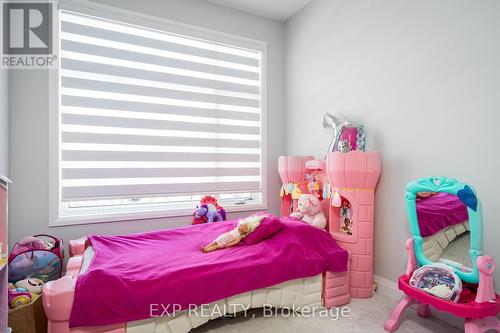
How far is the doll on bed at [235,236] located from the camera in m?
2.02

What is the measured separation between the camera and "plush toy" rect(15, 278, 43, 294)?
5.87ft

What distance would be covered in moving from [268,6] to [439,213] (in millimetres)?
2787

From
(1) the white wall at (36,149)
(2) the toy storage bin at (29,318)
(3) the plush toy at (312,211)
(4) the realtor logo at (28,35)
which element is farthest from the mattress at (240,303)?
(4) the realtor logo at (28,35)

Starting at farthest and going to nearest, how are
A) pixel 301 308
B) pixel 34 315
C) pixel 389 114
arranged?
pixel 389 114 < pixel 301 308 < pixel 34 315

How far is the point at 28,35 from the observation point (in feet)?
7.88

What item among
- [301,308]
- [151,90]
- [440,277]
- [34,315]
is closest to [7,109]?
[151,90]

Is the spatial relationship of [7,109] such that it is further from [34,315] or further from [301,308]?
[301,308]

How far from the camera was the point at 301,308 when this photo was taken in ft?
6.50

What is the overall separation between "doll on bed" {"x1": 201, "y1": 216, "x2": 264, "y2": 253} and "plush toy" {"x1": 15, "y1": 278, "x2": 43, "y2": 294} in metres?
1.10

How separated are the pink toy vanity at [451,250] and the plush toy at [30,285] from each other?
7.62 ft

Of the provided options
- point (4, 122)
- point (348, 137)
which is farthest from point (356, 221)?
point (4, 122)

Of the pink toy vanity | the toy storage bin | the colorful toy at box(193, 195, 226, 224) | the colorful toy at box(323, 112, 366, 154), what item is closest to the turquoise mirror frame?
the pink toy vanity

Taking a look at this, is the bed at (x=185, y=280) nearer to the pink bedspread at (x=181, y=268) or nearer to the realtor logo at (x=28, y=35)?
the pink bedspread at (x=181, y=268)

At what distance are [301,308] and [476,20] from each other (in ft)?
7.29
